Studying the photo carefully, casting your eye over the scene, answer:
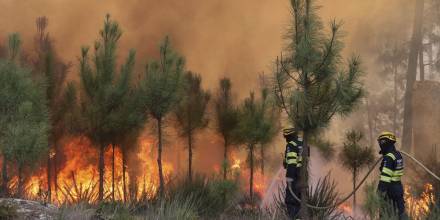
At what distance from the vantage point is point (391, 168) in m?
8.48

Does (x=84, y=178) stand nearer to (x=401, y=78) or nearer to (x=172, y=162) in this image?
(x=172, y=162)

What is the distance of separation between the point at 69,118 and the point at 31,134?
6.77 m

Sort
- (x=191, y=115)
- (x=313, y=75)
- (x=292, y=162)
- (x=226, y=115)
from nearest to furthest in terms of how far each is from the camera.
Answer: (x=313, y=75) < (x=292, y=162) < (x=191, y=115) < (x=226, y=115)

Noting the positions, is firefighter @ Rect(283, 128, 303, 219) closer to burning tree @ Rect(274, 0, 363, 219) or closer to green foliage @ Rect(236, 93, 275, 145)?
burning tree @ Rect(274, 0, 363, 219)

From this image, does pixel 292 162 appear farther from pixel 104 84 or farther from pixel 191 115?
pixel 191 115

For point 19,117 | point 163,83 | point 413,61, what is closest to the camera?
point 19,117

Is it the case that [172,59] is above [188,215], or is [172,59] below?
above

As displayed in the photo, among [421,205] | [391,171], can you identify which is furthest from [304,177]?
[421,205]

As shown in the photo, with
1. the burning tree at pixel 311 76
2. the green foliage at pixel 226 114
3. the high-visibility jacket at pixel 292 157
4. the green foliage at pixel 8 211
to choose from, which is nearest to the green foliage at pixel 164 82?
the green foliage at pixel 226 114

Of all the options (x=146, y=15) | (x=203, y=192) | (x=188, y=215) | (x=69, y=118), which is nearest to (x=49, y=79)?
(x=69, y=118)

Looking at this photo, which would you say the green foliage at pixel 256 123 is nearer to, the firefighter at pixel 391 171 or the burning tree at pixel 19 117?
the burning tree at pixel 19 117

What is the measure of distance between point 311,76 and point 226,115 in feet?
31.2

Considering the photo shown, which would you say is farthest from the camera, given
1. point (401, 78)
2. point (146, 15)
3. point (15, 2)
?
point (401, 78)

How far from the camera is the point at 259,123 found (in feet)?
53.7
